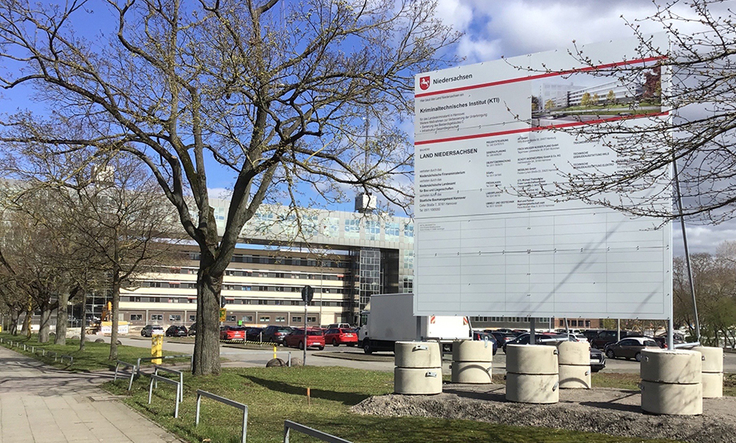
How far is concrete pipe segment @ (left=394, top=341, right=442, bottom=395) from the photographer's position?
12625 millimetres

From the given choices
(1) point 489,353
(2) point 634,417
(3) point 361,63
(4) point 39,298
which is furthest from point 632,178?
(4) point 39,298

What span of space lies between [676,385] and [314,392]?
28.7 ft

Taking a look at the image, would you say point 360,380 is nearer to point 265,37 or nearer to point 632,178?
point 265,37

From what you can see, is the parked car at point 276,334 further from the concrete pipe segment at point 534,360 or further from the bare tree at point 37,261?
the concrete pipe segment at point 534,360

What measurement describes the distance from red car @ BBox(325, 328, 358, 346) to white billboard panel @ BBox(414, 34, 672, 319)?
38.8 metres

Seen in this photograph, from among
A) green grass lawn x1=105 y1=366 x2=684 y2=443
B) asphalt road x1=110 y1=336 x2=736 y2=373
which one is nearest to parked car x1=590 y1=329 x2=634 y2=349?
asphalt road x1=110 y1=336 x2=736 y2=373

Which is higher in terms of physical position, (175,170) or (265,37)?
(265,37)

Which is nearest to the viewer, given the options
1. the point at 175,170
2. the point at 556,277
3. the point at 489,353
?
the point at 556,277

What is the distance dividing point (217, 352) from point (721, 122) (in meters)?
14.1

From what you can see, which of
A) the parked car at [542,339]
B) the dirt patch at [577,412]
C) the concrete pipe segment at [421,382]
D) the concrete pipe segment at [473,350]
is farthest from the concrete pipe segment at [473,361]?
the concrete pipe segment at [421,382]

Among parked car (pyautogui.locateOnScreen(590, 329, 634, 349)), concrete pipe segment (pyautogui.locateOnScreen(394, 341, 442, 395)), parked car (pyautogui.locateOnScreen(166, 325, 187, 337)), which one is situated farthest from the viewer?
parked car (pyautogui.locateOnScreen(166, 325, 187, 337))

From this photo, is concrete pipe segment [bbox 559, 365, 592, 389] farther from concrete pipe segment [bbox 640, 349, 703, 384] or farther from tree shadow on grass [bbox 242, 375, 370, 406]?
tree shadow on grass [bbox 242, 375, 370, 406]

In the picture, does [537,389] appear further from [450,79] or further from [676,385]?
[450,79]

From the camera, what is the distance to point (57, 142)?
56.4 ft
